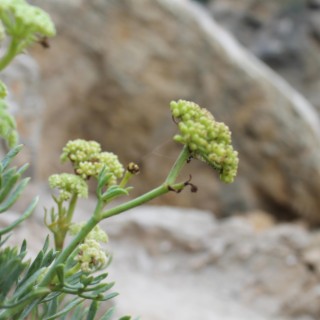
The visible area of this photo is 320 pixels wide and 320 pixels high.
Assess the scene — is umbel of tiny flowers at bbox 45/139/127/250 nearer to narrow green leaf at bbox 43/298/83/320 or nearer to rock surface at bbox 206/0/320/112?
narrow green leaf at bbox 43/298/83/320

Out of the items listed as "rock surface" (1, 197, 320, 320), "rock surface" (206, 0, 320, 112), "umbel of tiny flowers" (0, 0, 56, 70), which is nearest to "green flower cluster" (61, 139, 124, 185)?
"umbel of tiny flowers" (0, 0, 56, 70)

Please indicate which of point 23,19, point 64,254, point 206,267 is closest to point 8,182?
point 64,254

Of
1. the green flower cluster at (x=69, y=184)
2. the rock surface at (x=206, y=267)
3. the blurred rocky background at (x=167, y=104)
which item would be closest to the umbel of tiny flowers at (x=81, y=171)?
the green flower cluster at (x=69, y=184)

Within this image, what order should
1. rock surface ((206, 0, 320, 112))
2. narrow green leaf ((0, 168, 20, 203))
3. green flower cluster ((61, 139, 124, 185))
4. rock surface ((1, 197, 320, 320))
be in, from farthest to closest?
rock surface ((206, 0, 320, 112)) → rock surface ((1, 197, 320, 320)) → green flower cluster ((61, 139, 124, 185)) → narrow green leaf ((0, 168, 20, 203))

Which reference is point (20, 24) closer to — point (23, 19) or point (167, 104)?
point (23, 19)

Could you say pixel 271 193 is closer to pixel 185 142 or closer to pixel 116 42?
pixel 116 42
